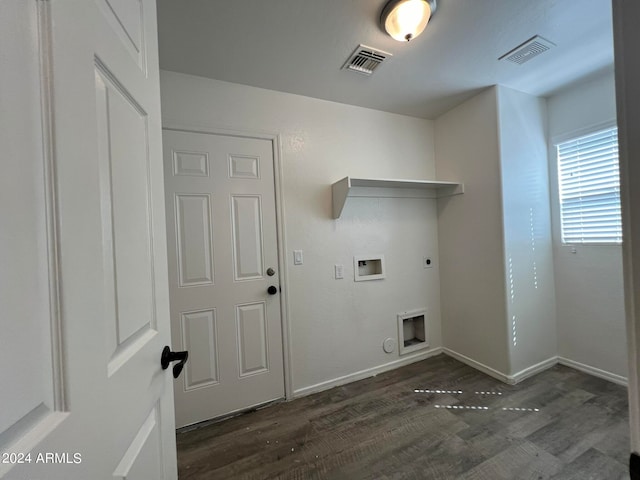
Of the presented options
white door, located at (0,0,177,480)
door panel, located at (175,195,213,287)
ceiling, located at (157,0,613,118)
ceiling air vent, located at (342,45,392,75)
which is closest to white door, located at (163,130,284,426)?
door panel, located at (175,195,213,287)

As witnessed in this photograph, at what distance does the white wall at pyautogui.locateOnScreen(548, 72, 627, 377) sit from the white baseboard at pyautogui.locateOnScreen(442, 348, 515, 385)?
0.76 meters

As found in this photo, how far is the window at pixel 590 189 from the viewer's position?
1.99 metres

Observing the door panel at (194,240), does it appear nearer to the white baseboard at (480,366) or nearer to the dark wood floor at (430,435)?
the dark wood floor at (430,435)

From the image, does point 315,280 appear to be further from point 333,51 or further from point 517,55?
point 517,55

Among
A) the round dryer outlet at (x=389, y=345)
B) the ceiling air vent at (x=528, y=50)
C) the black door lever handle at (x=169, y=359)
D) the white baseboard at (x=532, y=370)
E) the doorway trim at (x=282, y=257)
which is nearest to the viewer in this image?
the black door lever handle at (x=169, y=359)

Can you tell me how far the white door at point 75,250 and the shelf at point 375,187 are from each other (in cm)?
152

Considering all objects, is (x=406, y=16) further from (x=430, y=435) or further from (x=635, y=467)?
(x=430, y=435)

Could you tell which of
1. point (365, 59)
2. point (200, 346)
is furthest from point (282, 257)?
point (365, 59)

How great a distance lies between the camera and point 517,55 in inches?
68.9

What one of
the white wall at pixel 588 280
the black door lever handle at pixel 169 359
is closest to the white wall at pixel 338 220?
the white wall at pixel 588 280

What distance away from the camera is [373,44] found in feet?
5.24

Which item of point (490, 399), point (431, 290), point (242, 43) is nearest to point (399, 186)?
point (431, 290)

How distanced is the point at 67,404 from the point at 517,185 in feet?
9.46

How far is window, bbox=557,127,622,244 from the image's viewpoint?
6.52 feet
